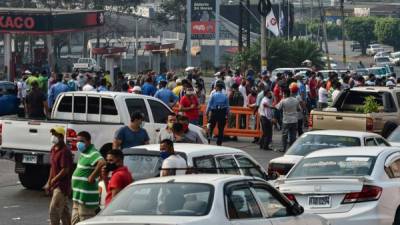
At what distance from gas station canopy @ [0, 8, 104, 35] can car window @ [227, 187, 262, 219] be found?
51451 millimetres

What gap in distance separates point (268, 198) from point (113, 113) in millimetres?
10240

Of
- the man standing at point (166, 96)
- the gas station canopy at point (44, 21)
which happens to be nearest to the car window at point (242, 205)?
the man standing at point (166, 96)

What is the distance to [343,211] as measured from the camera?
14.5 metres

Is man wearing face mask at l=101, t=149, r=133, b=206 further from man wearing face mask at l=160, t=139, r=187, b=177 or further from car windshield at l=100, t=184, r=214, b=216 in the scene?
car windshield at l=100, t=184, r=214, b=216

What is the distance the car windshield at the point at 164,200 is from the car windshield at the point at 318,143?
8987 millimetres

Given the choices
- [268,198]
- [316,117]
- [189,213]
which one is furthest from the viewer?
[316,117]

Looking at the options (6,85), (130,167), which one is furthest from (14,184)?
(6,85)

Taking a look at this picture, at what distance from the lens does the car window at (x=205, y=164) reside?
49.2 ft

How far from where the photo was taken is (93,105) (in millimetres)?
22062

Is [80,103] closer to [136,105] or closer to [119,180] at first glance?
[136,105]

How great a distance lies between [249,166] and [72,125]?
4.74 metres

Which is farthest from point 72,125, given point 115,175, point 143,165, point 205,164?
point 115,175

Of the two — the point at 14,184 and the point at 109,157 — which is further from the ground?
the point at 109,157

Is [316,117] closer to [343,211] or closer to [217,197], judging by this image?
[343,211]
